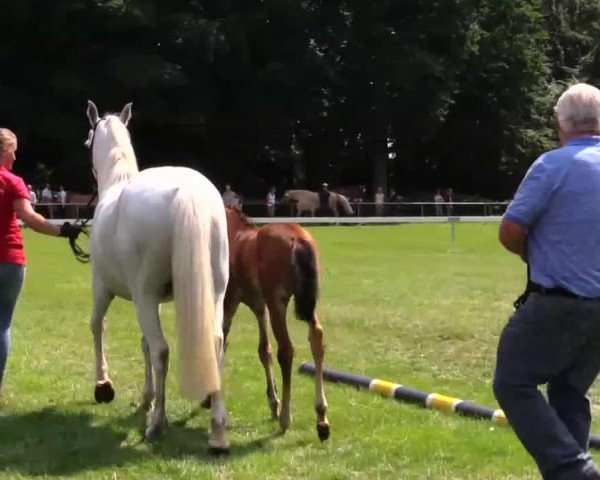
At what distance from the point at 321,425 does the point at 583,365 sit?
260 cm

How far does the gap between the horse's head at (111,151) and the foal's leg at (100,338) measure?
40.8 inches

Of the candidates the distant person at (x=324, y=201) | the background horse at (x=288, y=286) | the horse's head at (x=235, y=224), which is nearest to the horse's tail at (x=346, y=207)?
the distant person at (x=324, y=201)

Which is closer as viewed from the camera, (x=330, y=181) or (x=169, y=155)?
(x=169, y=155)

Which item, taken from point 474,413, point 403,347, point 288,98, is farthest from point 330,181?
point 474,413

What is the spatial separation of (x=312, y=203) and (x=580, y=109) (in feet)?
127

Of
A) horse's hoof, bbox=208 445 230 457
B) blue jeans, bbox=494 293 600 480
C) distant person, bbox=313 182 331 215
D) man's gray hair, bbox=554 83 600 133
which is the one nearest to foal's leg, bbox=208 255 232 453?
horse's hoof, bbox=208 445 230 457

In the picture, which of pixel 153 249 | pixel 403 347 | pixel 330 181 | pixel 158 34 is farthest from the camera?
pixel 330 181

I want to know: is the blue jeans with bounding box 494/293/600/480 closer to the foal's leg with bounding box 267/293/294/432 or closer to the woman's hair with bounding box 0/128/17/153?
the foal's leg with bounding box 267/293/294/432

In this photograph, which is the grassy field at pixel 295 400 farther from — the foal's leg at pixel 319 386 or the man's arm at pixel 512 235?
the man's arm at pixel 512 235

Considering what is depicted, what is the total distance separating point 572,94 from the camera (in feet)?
18.0

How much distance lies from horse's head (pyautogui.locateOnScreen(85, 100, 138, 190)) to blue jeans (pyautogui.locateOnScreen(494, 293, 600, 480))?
4.68 metres

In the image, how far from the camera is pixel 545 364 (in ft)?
17.9

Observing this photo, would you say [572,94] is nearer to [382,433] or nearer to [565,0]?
[382,433]

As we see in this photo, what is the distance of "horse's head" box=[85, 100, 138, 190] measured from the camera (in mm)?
9344
